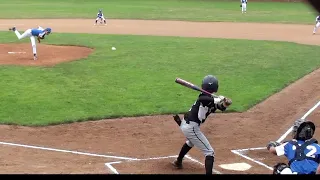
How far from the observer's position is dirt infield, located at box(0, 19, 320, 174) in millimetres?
8695

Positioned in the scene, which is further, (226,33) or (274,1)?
(274,1)

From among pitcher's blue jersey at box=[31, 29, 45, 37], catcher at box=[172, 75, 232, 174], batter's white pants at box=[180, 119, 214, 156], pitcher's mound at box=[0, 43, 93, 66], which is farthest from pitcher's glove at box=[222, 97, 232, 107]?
pitcher's mound at box=[0, 43, 93, 66]

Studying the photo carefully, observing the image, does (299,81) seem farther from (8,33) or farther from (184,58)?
(8,33)

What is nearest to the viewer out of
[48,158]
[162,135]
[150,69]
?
[48,158]

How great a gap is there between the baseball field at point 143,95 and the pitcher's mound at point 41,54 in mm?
48

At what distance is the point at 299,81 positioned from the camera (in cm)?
1669

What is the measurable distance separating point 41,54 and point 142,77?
6.67m

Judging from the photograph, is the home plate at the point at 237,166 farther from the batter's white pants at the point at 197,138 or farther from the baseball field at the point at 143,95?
the batter's white pants at the point at 197,138

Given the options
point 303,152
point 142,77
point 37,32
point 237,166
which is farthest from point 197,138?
point 37,32

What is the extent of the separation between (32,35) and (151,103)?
25.1 feet

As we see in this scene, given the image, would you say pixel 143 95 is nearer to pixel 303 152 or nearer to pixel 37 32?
pixel 37 32

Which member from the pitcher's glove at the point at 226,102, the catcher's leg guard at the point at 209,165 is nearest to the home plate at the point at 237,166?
the catcher's leg guard at the point at 209,165

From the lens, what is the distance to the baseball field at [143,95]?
9328mm

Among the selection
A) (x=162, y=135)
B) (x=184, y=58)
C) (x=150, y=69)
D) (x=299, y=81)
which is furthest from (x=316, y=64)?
(x=162, y=135)
